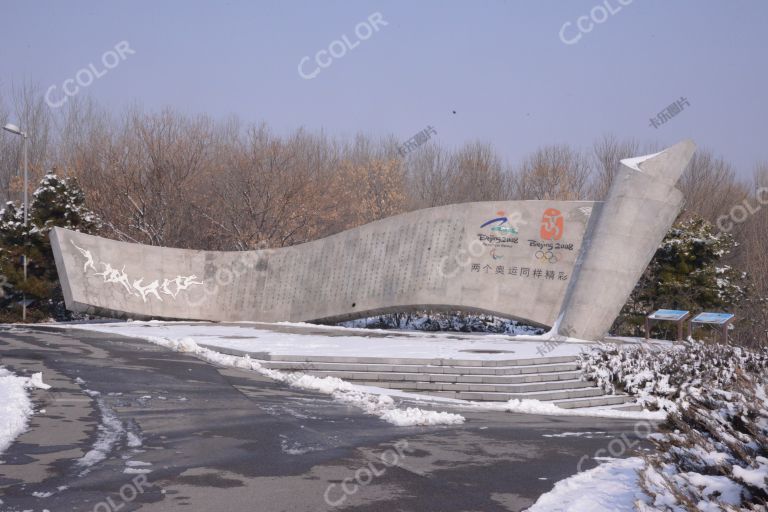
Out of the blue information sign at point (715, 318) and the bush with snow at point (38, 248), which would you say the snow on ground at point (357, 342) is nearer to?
the blue information sign at point (715, 318)

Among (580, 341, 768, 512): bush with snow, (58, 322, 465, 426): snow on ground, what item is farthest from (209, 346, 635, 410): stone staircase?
(580, 341, 768, 512): bush with snow

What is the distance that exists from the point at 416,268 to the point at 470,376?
26.6 ft

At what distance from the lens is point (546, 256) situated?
18.7m

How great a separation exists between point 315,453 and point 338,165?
3876 cm

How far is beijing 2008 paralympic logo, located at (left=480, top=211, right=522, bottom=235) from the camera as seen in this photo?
63.1 feet

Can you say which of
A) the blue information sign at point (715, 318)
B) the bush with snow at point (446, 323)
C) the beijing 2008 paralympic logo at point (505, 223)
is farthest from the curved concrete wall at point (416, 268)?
the blue information sign at point (715, 318)

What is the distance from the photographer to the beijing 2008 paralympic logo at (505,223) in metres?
19.2

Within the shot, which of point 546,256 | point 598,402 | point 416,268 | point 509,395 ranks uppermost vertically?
point 546,256

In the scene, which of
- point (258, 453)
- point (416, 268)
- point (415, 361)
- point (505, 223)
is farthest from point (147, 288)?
point (258, 453)

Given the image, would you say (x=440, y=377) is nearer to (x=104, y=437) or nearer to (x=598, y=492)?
(x=104, y=437)

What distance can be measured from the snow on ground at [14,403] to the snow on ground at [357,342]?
4272 mm

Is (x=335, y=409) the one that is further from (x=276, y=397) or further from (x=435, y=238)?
(x=435, y=238)

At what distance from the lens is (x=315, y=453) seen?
267 inches

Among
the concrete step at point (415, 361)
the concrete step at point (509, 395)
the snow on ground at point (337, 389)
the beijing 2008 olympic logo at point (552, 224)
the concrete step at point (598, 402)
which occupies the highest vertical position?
the beijing 2008 olympic logo at point (552, 224)
